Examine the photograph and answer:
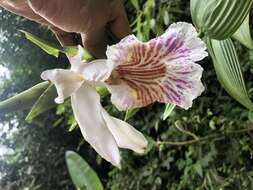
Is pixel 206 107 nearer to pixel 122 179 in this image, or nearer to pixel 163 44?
pixel 122 179

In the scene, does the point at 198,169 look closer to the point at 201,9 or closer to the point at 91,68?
the point at 201,9

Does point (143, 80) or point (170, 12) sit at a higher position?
point (143, 80)

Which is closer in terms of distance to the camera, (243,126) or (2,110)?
(2,110)

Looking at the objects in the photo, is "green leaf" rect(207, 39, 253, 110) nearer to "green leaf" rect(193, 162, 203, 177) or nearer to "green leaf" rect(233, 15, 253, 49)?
"green leaf" rect(233, 15, 253, 49)

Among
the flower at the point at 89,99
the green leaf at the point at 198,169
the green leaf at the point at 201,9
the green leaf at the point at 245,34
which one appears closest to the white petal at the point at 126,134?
the flower at the point at 89,99

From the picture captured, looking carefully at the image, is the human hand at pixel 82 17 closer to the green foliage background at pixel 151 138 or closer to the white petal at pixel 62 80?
the white petal at pixel 62 80

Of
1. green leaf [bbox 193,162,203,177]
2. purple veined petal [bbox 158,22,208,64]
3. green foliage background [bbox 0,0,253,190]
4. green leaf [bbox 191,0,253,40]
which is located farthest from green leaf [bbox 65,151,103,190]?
purple veined petal [bbox 158,22,208,64]

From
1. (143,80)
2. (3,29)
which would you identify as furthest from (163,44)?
(3,29)

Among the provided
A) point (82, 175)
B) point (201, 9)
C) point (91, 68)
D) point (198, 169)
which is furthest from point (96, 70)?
point (198, 169)
